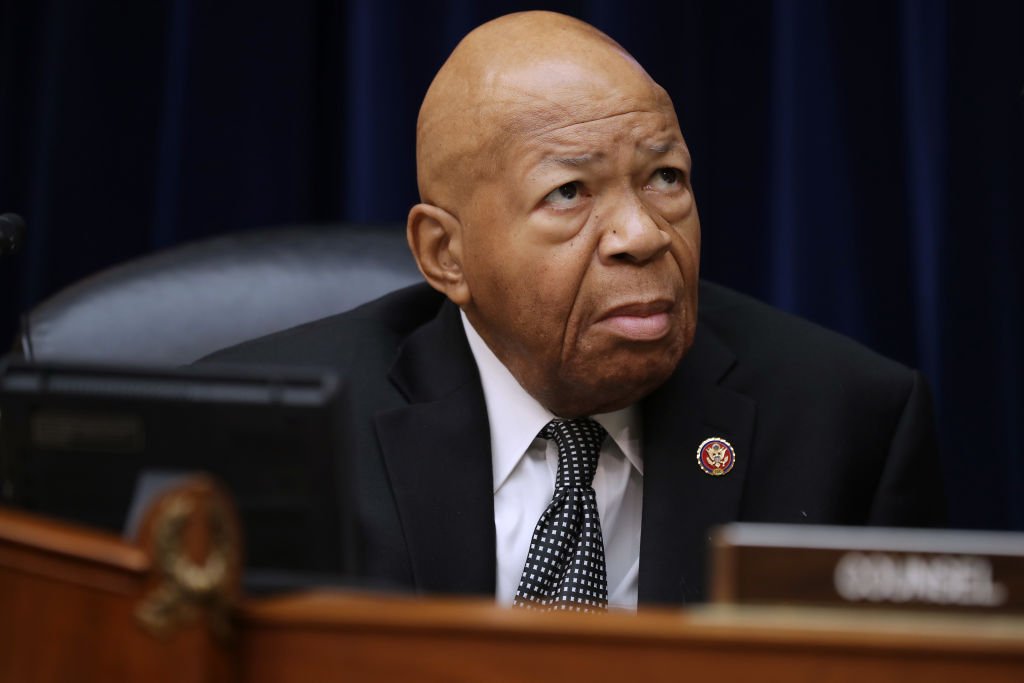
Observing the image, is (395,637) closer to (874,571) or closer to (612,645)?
(612,645)

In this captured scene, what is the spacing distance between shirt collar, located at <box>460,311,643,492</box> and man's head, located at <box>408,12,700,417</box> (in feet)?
0.10

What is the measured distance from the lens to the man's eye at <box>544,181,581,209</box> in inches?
66.9

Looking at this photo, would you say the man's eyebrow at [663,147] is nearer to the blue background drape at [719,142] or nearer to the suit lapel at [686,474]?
the suit lapel at [686,474]

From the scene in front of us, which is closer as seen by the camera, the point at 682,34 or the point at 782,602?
the point at 782,602

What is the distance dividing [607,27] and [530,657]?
1.73 metres

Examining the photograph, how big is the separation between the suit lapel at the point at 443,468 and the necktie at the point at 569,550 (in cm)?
6

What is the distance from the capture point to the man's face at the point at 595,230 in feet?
5.50

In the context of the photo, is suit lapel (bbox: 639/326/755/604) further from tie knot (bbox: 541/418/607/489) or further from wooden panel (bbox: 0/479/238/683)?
wooden panel (bbox: 0/479/238/683)

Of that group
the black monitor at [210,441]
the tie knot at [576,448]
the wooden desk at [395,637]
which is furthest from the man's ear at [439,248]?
the wooden desk at [395,637]

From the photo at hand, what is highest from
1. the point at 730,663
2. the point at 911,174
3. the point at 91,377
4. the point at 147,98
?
the point at 147,98

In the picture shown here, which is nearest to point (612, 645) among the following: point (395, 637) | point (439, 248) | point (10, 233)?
point (395, 637)

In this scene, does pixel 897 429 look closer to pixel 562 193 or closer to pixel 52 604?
pixel 562 193

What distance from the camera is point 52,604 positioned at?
2.79ft

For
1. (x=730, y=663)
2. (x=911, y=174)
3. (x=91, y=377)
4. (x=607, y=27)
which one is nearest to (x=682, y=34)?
(x=607, y=27)
